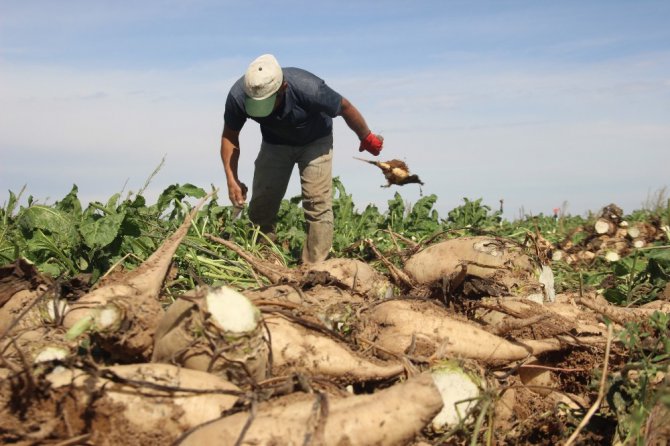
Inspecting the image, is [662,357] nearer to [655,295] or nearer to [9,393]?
[655,295]

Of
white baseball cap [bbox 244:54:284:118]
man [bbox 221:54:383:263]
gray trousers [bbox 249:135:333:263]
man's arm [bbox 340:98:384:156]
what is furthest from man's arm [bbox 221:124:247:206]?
man's arm [bbox 340:98:384:156]

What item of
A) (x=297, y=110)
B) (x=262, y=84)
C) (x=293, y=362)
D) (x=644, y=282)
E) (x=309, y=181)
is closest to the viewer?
(x=293, y=362)

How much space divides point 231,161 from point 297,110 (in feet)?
2.80

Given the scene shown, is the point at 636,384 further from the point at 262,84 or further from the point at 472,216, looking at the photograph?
the point at 472,216

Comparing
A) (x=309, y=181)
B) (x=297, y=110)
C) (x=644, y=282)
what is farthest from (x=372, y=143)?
(x=644, y=282)

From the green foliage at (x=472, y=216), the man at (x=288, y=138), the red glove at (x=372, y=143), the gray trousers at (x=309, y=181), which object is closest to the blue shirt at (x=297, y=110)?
the man at (x=288, y=138)

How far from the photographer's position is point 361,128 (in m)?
7.72

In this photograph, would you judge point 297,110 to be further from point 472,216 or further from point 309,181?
point 472,216

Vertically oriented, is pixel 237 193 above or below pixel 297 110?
below

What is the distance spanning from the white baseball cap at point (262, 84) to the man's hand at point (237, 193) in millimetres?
812

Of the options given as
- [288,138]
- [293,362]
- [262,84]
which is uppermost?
[262,84]

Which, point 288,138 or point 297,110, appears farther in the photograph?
point 288,138

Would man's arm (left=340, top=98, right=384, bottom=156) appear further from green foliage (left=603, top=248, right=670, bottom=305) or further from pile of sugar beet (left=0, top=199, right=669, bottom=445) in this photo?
pile of sugar beet (left=0, top=199, right=669, bottom=445)

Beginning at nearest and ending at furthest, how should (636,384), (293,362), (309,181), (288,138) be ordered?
1. (293,362)
2. (636,384)
3. (288,138)
4. (309,181)
